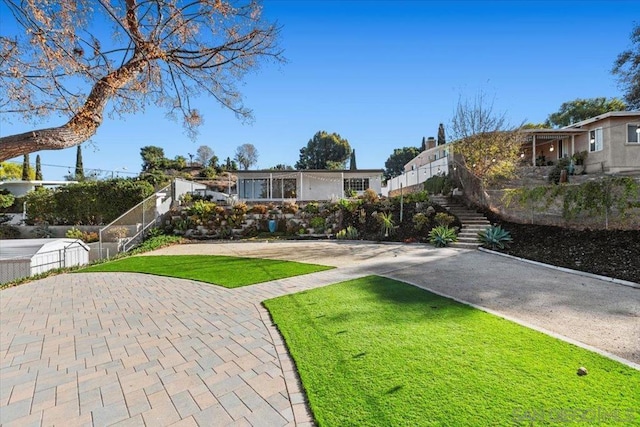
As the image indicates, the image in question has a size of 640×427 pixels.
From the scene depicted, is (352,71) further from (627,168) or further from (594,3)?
(627,168)

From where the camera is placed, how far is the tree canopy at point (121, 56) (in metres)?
3.47

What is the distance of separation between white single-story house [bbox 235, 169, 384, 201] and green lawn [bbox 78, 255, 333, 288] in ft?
44.7

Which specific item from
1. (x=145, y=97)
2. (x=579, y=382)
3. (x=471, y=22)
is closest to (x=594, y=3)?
(x=471, y=22)

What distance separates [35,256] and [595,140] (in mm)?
30279

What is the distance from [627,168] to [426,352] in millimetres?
22999

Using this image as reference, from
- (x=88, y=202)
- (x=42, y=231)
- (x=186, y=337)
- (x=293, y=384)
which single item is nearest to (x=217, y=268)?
(x=186, y=337)

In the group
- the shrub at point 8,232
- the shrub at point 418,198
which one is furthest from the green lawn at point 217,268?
the shrub at point 8,232

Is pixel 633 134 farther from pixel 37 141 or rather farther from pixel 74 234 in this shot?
pixel 74 234

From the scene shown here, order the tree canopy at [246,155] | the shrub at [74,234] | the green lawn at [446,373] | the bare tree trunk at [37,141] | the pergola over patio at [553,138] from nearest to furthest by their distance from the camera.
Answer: the green lawn at [446,373], the bare tree trunk at [37,141], the shrub at [74,234], the pergola over patio at [553,138], the tree canopy at [246,155]

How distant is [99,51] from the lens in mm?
4238

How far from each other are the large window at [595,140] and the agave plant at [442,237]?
15080 millimetres

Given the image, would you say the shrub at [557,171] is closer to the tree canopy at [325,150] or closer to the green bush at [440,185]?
the green bush at [440,185]

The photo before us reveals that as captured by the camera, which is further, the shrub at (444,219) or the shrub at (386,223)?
the shrub at (386,223)

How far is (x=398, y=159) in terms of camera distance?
209 feet
